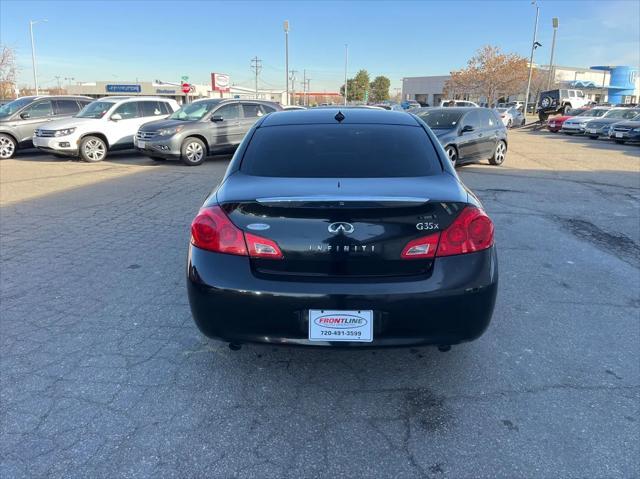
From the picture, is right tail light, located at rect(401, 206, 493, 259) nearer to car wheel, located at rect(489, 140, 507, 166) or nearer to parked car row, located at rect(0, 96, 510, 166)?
parked car row, located at rect(0, 96, 510, 166)

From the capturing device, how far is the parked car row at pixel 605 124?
2072 centimetres

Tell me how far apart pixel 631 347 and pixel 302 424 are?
8.12 feet

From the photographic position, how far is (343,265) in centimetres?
259

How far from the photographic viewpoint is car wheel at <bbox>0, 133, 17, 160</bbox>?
13961 mm

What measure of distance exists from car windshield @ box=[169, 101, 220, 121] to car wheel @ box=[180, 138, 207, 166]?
2.55 feet

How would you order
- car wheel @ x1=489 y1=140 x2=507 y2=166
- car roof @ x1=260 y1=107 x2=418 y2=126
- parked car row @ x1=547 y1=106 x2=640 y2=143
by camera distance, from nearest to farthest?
car roof @ x1=260 y1=107 x2=418 y2=126 → car wheel @ x1=489 y1=140 x2=507 y2=166 → parked car row @ x1=547 y1=106 x2=640 y2=143

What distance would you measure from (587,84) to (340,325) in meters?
81.9

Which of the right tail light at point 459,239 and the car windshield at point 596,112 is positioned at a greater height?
the car windshield at point 596,112

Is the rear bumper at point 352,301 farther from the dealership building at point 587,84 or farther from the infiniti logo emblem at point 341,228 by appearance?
the dealership building at point 587,84

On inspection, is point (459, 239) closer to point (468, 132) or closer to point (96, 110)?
point (468, 132)

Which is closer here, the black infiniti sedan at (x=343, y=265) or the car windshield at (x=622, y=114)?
the black infiniti sedan at (x=343, y=265)

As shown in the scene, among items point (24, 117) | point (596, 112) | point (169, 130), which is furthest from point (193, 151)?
point (596, 112)

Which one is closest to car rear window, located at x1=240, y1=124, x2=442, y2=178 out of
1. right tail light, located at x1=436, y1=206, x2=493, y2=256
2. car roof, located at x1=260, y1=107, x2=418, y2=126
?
car roof, located at x1=260, y1=107, x2=418, y2=126

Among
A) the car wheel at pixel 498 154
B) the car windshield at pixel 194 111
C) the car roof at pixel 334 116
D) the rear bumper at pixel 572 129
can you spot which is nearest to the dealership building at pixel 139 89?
the rear bumper at pixel 572 129
